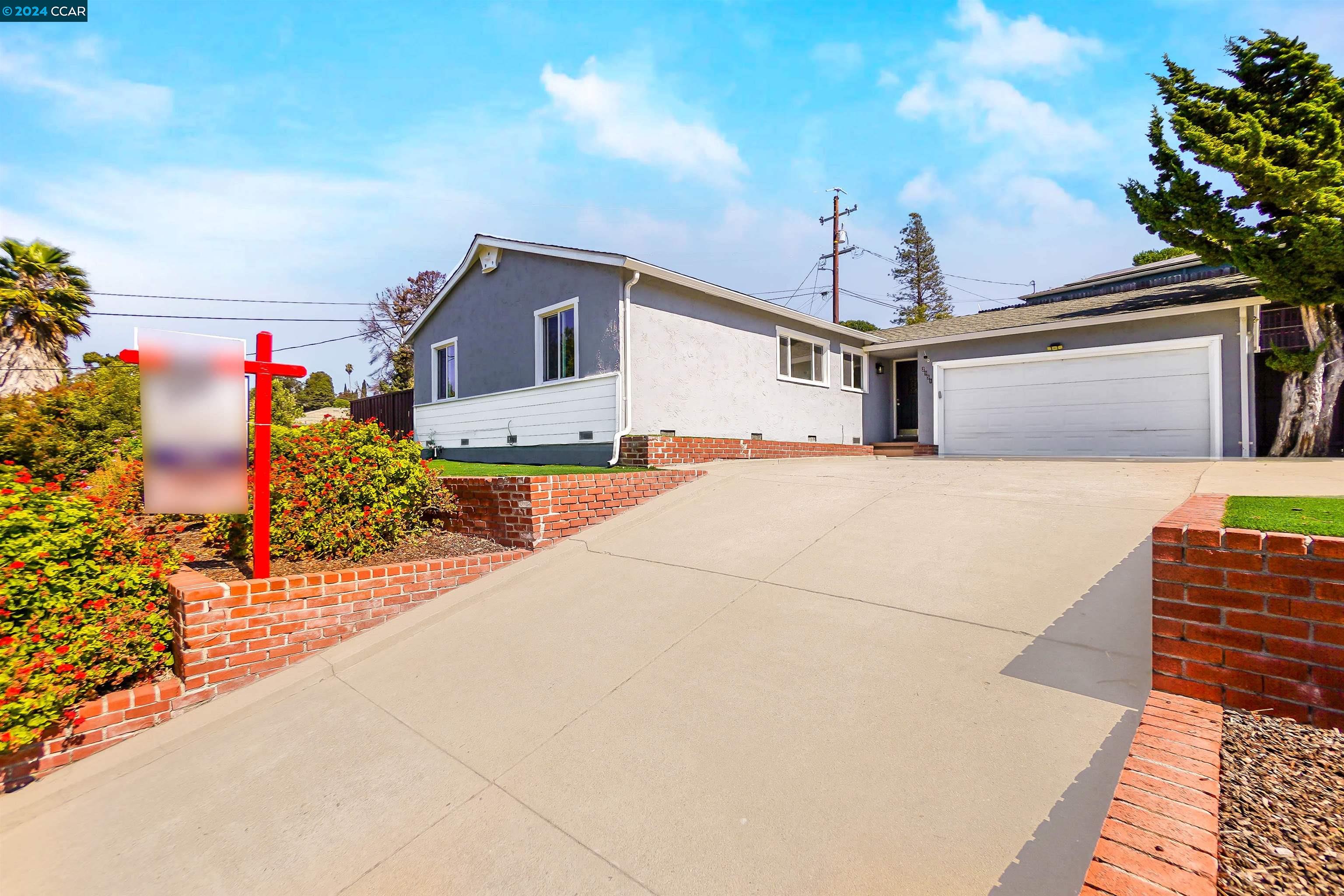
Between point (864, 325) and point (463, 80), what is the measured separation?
99.5ft

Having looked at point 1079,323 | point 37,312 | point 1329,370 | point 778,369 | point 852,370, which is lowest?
point 1329,370

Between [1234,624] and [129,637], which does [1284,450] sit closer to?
[1234,624]

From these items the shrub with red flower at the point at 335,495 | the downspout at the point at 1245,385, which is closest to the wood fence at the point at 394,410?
the shrub with red flower at the point at 335,495

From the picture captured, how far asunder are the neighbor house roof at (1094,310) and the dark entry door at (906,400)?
1033 millimetres

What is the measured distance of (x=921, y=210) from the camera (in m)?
39.4

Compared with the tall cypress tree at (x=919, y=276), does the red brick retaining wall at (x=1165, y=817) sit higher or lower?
lower

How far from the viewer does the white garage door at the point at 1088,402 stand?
10.8m

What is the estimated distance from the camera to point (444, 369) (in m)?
14.6

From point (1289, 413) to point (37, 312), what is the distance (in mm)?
25016

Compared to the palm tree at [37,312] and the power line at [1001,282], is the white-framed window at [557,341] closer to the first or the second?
Result: the palm tree at [37,312]

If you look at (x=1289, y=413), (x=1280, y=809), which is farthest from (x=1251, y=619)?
(x=1289, y=413)

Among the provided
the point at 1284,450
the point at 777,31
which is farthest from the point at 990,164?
the point at 1284,450

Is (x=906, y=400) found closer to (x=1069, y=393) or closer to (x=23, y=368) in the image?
(x=1069, y=393)

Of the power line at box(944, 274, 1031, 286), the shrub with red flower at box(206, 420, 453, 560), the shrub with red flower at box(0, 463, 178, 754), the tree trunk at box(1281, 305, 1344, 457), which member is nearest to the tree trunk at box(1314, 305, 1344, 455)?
the tree trunk at box(1281, 305, 1344, 457)
